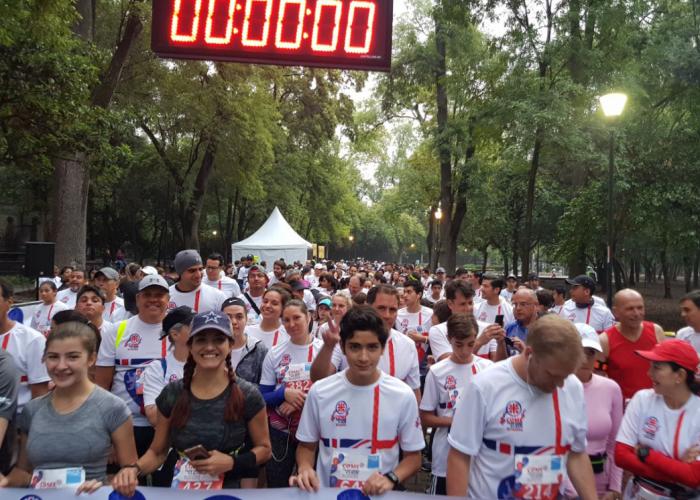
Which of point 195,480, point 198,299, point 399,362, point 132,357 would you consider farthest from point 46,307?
point 195,480

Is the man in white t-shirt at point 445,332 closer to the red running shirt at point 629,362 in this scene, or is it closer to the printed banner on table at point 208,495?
the red running shirt at point 629,362

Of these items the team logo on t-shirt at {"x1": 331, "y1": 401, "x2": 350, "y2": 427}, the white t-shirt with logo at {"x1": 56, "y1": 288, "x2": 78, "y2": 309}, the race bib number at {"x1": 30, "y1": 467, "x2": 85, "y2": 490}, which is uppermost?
the team logo on t-shirt at {"x1": 331, "y1": 401, "x2": 350, "y2": 427}

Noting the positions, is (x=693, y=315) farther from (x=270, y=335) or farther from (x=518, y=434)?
(x=270, y=335)

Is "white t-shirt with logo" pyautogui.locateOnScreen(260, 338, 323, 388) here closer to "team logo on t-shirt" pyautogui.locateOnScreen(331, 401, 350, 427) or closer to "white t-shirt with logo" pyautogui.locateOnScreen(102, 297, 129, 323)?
"team logo on t-shirt" pyautogui.locateOnScreen(331, 401, 350, 427)

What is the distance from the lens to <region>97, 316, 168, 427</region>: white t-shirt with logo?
463 centimetres

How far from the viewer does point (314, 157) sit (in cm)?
4078

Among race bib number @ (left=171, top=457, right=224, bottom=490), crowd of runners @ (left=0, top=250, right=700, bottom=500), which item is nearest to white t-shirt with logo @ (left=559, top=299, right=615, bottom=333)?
crowd of runners @ (left=0, top=250, right=700, bottom=500)

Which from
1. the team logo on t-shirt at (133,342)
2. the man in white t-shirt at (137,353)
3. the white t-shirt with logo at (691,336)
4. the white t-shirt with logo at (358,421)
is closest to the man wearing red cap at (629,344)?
the white t-shirt with logo at (691,336)

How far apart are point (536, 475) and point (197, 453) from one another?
1.62 metres

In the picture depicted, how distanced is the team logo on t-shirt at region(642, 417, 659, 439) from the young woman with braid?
2.17 meters

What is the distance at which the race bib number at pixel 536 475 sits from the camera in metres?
2.86

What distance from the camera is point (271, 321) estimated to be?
5535 millimetres

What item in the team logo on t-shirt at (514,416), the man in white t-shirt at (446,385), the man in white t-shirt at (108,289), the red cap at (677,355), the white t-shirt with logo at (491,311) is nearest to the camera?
the team logo on t-shirt at (514,416)

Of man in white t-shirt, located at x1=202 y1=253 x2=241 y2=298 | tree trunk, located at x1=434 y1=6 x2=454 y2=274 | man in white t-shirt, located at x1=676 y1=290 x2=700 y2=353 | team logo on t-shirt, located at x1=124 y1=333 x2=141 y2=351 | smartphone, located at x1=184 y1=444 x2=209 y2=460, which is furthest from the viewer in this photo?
tree trunk, located at x1=434 y1=6 x2=454 y2=274
